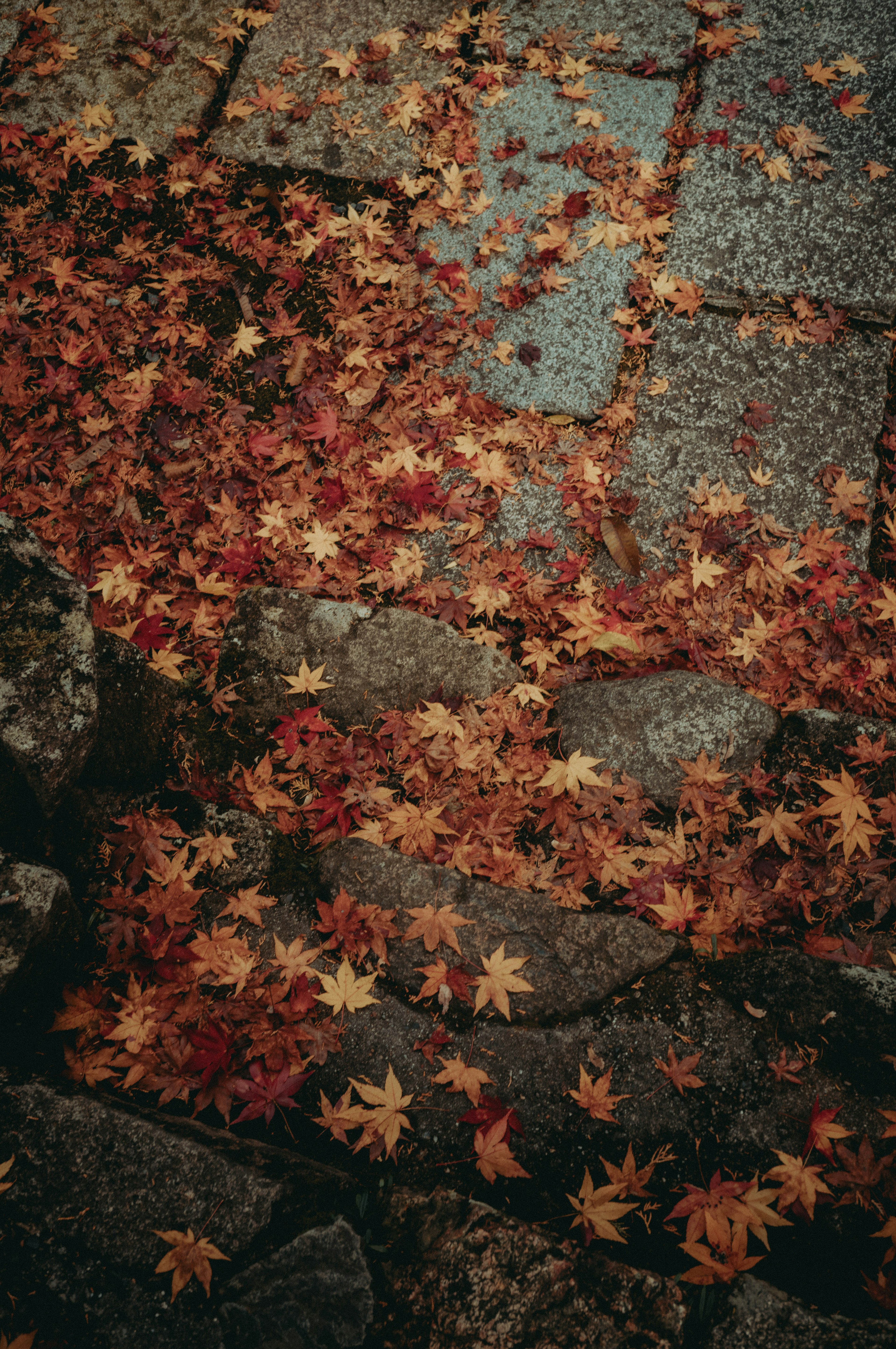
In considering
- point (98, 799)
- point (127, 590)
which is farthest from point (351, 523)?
point (98, 799)

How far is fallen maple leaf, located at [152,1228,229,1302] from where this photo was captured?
5.08 feet

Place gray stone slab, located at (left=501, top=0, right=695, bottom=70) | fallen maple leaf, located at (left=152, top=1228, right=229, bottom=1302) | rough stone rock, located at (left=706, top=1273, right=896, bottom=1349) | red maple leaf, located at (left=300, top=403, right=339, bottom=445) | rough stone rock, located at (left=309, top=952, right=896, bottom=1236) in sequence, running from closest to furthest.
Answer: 1. rough stone rock, located at (left=706, top=1273, right=896, bottom=1349)
2. fallen maple leaf, located at (left=152, top=1228, right=229, bottom=1302)
3. rough stone rock, located at (left=309, top=952, right=896, bottom=1236)
4. red maple leaf, located at (left=300, top=403, right=339, bottom=445)
5. gray stone slab, located at (left=501, top=0, right=695, bottom=70)

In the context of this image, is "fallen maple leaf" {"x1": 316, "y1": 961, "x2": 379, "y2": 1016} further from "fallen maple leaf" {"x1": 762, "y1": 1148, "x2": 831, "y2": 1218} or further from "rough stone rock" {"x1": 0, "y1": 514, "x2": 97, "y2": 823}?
"fallen maple leaf" {"x1": 762, "y1": 1148, "x2": 831, "y2": 1218}

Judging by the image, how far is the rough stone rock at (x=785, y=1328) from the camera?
57.1 inches

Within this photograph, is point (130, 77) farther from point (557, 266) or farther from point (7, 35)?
point (557, 266)

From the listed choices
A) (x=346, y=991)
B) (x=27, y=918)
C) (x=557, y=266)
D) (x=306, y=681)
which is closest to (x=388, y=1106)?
(x=346, y=991)

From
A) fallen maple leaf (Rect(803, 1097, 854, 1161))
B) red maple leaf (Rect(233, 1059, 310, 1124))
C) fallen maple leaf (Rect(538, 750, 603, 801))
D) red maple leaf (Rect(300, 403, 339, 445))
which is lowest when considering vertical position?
fallen maple leaf (Rect(803, 1097, 854, 1161))

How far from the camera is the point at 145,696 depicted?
8.20 ft

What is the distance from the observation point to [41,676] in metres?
2.07

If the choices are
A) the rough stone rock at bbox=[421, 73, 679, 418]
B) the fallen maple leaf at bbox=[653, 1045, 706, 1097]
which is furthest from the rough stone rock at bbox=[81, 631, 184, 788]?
the rough stone rock at bbox=[421, 73, 679, 418]

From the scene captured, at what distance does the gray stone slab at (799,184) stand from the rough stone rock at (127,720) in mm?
3174

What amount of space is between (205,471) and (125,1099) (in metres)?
2.61

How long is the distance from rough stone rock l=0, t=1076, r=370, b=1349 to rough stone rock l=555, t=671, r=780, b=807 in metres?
1.54

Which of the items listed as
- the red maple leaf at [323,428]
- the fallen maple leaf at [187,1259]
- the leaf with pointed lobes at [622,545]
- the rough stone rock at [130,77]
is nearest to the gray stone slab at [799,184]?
the leaf with pointed lobes at [622,545]
